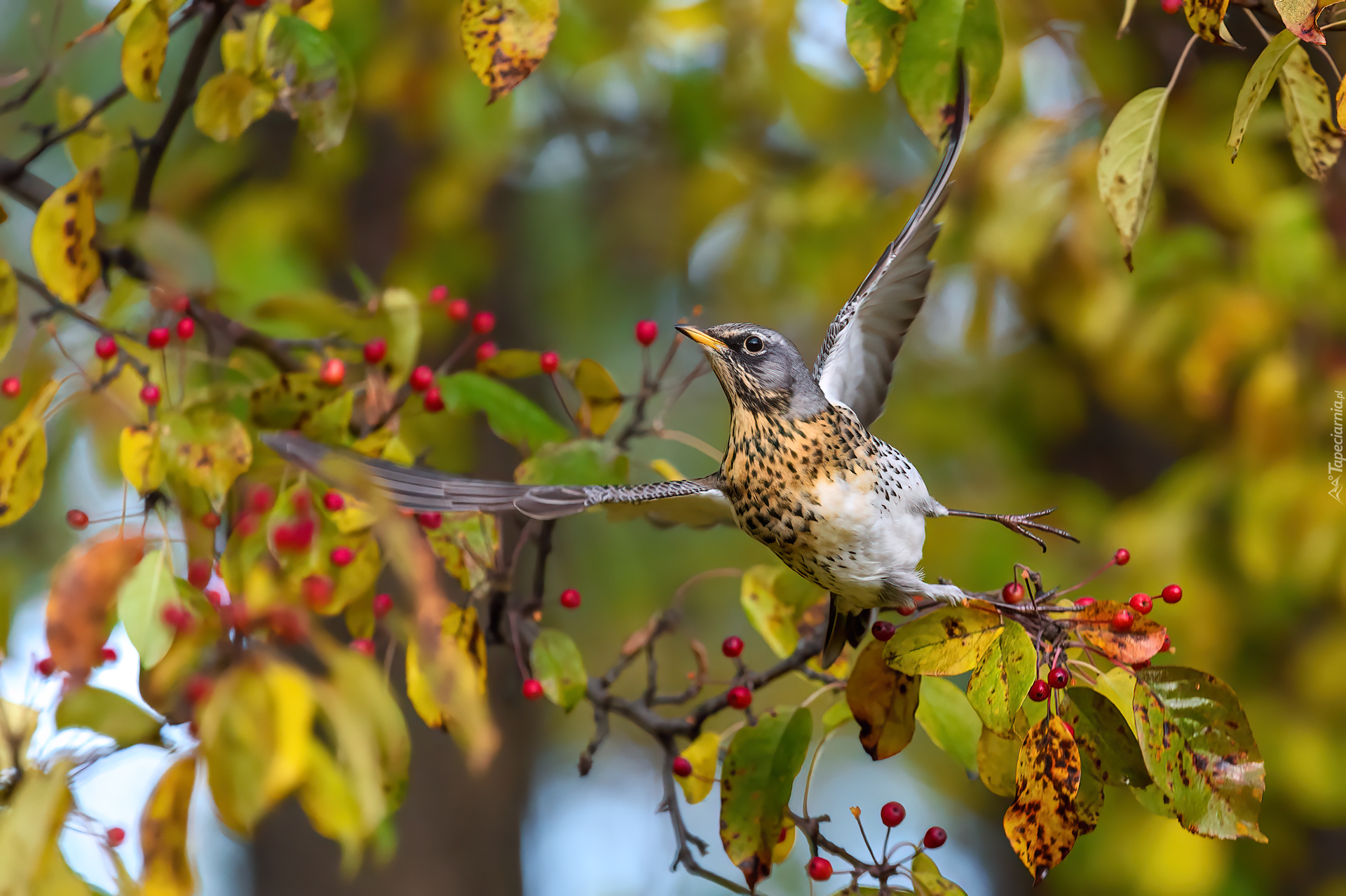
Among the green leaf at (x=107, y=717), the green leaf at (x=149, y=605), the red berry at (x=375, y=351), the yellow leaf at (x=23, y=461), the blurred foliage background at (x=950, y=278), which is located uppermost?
the yellow leaf at (x=23, y=461)

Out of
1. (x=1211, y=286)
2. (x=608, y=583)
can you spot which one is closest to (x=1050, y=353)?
(x=1211, y=286)

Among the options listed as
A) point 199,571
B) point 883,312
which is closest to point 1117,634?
point 883,312

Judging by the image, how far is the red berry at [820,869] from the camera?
124 centimetres

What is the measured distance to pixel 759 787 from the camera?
3.93 ft

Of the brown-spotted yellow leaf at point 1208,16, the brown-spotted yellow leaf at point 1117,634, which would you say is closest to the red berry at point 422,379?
the brown-spotted yellow leaf at point 1117,634

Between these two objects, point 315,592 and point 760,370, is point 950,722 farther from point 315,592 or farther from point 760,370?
point 315,592

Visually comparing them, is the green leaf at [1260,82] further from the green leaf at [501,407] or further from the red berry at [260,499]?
the red berry at [260,499]

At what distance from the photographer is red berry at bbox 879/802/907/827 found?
122 cm

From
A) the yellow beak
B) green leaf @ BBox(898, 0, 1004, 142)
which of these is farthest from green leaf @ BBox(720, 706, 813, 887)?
green leaf @ BBox(898, 0, 1004, 142)

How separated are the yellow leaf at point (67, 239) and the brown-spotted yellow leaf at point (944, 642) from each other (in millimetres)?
1103

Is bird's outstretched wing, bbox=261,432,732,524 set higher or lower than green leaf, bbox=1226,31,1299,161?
lower

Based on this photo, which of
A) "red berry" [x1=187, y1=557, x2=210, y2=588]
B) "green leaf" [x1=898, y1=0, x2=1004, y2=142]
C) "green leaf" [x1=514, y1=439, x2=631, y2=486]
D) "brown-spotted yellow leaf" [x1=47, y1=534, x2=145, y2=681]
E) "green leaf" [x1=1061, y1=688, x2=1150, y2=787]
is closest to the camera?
"brown-spotted yellow leaf" [x1=47, y1=534, x2=145, y2=681]

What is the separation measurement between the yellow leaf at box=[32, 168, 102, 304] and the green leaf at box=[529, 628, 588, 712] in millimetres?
760

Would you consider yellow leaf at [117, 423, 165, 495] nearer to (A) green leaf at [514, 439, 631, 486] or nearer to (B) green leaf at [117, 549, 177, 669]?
(B) green leaf at [117, 549, 177, 669]
